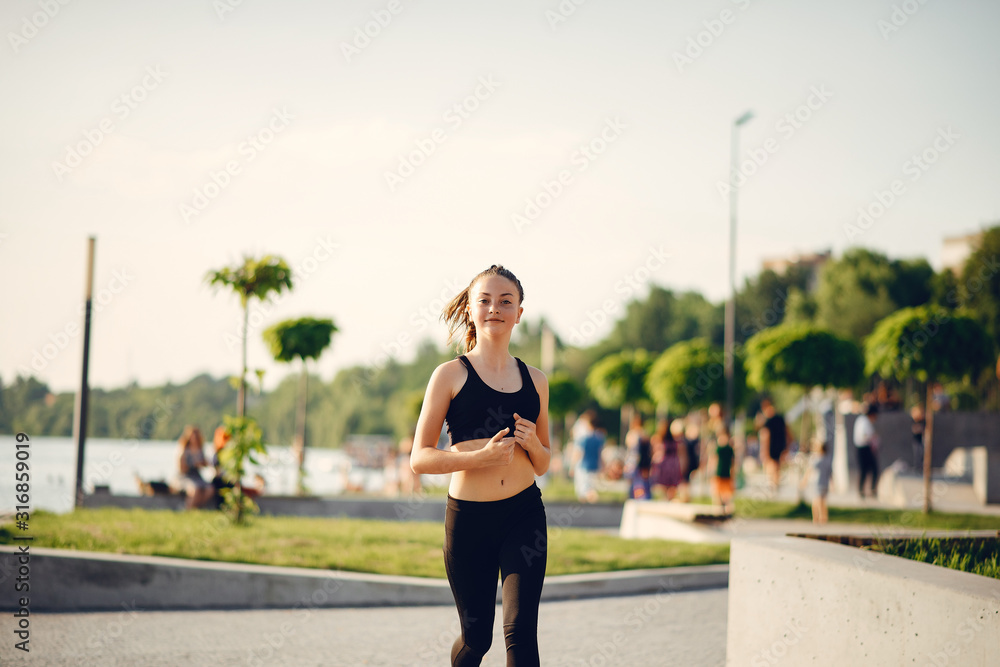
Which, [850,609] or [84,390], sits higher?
[84,390]

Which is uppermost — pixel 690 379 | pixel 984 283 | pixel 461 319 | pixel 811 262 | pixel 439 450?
pixel 811 262

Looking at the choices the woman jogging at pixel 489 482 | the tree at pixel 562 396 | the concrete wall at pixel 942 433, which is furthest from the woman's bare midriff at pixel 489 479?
the tree at pixel 562 396

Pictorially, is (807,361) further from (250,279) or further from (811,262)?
(811,262)

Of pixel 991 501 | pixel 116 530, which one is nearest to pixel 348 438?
pixel 991 501

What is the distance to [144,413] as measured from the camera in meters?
15.3

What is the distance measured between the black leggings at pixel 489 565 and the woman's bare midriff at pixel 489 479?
0.10ft

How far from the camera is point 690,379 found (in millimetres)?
22422

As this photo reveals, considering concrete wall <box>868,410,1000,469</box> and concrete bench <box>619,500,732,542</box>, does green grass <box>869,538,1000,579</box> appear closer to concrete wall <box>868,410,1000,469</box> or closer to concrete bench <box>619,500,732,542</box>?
concrete bench <box>619,500,732,542</box>

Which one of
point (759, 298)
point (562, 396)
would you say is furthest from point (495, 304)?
point (759, 298)

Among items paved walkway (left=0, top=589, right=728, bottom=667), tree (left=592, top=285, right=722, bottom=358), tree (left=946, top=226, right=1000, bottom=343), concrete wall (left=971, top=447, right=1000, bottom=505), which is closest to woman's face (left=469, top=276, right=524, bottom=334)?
paved walkway (left=0, top=589, right=728, bottom=667)

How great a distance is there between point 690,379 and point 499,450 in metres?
19.6

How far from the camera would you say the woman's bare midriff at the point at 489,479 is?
360 cm

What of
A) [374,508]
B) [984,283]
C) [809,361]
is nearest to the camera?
[374,508]

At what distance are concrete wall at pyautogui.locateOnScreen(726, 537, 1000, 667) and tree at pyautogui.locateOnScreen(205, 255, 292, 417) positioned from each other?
7.66 meters
